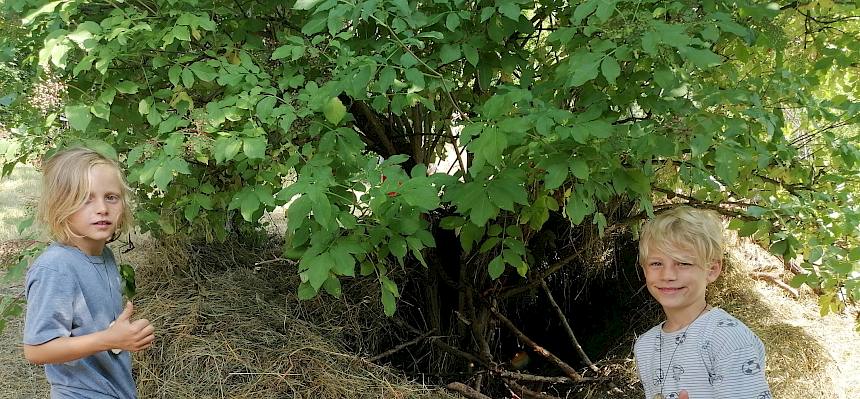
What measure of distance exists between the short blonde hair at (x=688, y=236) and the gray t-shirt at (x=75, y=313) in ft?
4.46

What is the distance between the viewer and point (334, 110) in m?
2.14

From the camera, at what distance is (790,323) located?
363 cm

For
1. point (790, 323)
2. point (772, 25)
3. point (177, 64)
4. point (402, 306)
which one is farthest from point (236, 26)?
point (790, 323)

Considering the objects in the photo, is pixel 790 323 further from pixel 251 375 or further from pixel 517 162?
pixel 251 375

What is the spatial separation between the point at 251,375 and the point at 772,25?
7.52 feet

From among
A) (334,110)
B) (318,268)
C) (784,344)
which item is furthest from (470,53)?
(784,344)

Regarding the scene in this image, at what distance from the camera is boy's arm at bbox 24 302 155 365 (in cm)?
164

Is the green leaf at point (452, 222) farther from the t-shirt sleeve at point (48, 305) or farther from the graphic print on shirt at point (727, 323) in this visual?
the t-shirt sleeve at point (48, 305)

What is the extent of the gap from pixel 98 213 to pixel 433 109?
1057mm

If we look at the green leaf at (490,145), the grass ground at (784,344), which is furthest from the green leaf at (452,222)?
the grass ground at (784,344)

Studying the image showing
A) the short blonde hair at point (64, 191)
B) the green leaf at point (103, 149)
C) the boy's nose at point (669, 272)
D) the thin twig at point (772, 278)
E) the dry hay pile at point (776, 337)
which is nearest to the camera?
the boy's nose at point (669, 272)

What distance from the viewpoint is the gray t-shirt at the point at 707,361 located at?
150 centimetres

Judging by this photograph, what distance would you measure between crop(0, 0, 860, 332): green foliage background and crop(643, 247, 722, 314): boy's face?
397 millimetres

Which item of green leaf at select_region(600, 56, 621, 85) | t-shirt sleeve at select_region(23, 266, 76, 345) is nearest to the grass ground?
t-shirt sleeve at select_region(23, 266, 76, 345)
